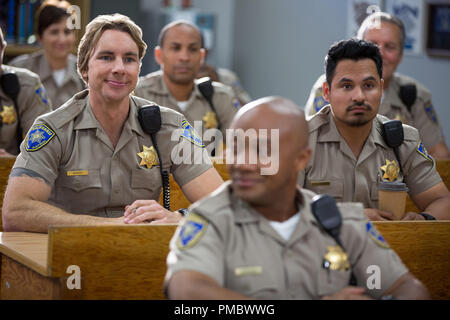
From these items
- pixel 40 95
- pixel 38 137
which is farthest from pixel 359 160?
pixel 40 95

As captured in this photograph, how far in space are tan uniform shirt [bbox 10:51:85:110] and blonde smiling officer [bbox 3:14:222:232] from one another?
8.11 ft

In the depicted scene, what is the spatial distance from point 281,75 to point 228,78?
124 cm

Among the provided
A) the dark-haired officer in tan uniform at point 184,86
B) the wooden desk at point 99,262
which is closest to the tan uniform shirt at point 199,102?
the dark-haired officer in tan uniform at point 184,86

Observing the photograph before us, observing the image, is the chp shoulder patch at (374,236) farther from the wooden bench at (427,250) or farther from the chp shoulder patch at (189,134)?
the chp shoulder patch at (189,134)

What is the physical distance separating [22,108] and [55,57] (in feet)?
4.95

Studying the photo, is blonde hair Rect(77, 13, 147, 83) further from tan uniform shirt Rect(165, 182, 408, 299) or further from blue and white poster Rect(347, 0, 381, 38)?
blue and white poster Rect(347, 0, 381, 38)

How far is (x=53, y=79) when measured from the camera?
5164 millimetres

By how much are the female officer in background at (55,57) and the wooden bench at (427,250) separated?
3.36m

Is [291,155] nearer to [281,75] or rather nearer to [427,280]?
[427,280]

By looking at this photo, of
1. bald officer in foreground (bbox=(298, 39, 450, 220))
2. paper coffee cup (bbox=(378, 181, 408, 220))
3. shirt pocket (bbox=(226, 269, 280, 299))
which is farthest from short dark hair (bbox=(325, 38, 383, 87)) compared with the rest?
shirt pocket (bbox=(226, 269, 280, 299))

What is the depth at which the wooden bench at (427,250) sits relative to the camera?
2191 mm

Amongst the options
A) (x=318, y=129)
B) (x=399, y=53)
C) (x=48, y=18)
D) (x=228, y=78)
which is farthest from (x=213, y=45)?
(x=318, y=129)

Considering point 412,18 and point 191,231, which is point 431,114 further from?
point 191,231

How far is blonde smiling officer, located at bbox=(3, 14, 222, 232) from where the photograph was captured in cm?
252
